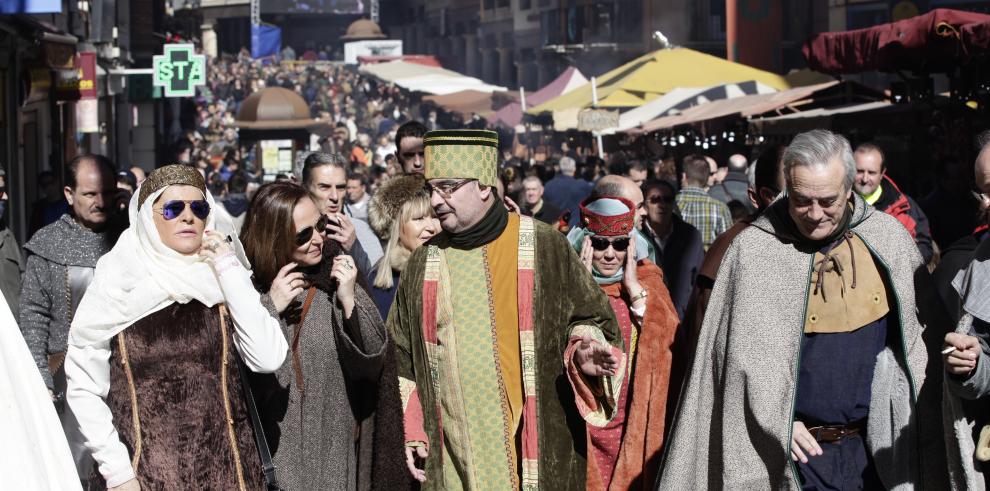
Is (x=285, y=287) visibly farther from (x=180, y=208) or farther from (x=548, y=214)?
(x=548, y=214)

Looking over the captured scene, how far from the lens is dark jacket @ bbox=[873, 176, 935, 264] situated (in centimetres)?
788

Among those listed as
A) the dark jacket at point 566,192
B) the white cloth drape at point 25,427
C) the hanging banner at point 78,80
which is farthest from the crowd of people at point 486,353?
the hanging banner at point 78,80

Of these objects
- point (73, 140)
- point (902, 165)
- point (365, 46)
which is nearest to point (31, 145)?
point (73, 140)

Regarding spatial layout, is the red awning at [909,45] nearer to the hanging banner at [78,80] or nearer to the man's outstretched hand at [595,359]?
the man's outstretched hand at [595,359]

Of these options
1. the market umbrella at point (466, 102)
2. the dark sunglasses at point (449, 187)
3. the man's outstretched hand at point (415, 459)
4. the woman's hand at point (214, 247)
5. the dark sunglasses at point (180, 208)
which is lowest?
the man's outstretched hand at point (415, 459)

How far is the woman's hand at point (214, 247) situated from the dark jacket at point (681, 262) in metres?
3.98

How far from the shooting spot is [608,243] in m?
6.01

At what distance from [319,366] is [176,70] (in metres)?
20.8

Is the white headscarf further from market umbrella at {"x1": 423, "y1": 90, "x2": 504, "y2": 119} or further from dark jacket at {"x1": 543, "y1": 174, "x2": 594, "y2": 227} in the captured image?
market umbrella at {"x1": 423, "y1": 90, "x2": 504, "y2": 119}

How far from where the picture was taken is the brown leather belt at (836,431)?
4.97 meters

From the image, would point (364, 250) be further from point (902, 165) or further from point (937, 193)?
point (902, 165)

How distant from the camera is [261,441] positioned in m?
4.82

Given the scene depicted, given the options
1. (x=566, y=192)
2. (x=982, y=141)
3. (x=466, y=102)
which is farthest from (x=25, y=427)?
(x=466, y=102)

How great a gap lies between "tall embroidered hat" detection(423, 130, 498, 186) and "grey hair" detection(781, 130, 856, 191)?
1067 mm
